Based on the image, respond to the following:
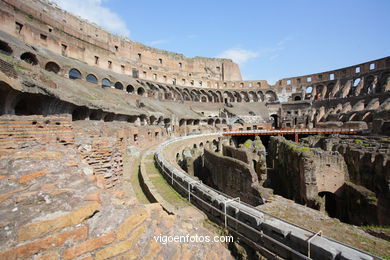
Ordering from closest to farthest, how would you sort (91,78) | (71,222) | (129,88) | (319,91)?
1. (71,222)
2. (91,78)
3. (129,88)
4. (319,91)

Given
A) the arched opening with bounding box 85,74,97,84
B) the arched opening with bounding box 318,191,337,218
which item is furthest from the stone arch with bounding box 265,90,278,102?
the arched opening with bounding box 318,191,337,218

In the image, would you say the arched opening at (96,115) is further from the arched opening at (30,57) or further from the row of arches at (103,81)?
the row of arches at (103,81)

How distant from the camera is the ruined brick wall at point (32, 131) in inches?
172

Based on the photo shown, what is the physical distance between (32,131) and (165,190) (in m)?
4.11

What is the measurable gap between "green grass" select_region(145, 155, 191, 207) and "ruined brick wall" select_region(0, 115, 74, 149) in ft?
10.2

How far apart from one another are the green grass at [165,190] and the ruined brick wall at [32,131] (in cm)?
311

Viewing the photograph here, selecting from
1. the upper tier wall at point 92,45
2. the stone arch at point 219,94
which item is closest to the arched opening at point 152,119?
the upper tier wall at point 92,45

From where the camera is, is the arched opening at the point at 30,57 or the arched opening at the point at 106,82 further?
the arched opening at the point at 106,82

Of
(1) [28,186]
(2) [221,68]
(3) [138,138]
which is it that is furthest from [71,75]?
(2) [221,68]

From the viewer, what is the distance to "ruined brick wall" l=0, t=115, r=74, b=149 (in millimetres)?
4375

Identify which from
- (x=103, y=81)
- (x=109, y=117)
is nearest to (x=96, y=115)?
(x=109, y=117)

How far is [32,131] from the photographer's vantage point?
511 centimetres

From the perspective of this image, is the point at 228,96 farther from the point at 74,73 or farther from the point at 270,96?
the point at 74,73

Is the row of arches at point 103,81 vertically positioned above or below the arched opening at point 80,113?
above
